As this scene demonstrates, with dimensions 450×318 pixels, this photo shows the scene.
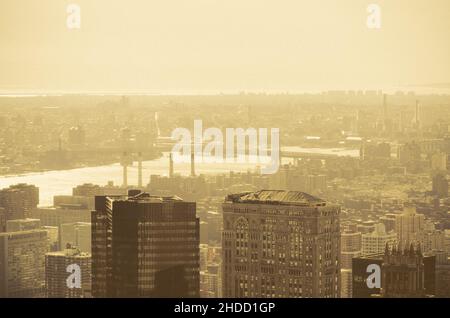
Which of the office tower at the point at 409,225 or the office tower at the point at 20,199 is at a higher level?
the office tower at the point at 20,199

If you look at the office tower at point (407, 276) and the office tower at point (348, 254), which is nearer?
the office tower at point (407, 276)

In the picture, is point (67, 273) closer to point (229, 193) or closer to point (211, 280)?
point (229, 193)

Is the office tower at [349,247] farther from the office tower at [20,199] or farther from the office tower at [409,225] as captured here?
the office tower at [20,199]

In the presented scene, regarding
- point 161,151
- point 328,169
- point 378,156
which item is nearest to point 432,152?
point 378,156

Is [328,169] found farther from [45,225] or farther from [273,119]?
[45,225]

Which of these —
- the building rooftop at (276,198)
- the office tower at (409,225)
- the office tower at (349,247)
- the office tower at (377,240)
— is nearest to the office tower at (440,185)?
the office tower at (409,225)
